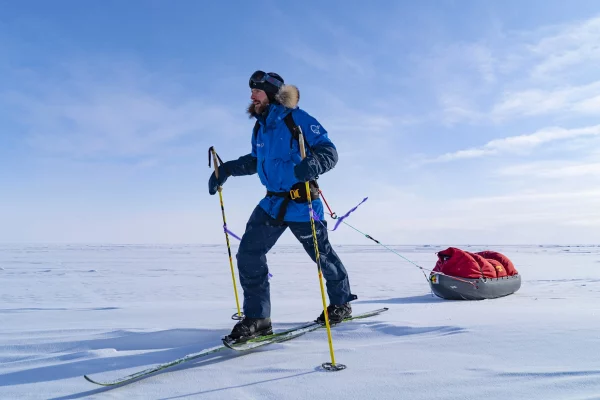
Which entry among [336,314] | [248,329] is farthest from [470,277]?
[248,329]

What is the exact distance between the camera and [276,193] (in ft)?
11.7

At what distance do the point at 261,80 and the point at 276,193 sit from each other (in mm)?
1067

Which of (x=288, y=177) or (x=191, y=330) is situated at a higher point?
(x=288, y=177)

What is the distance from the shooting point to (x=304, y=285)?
398 inches

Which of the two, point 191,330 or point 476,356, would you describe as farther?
point 191,330

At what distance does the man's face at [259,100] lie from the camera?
12.0ft

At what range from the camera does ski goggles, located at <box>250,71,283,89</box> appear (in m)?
3.63

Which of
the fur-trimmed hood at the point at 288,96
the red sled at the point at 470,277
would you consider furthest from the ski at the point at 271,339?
the red sled at the point at 470,277

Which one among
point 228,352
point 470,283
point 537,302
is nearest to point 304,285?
point 470,283

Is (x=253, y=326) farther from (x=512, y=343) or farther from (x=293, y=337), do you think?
(x=512, y=343)

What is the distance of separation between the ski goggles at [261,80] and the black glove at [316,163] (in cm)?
76

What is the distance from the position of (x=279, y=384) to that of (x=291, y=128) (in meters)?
2.07

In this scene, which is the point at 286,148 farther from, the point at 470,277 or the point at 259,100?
the point at 470,277

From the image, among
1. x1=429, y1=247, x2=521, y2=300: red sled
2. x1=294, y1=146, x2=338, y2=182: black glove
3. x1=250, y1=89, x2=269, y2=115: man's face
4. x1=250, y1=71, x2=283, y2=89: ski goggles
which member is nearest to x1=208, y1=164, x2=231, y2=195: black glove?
x1=250, y1=89, x2=269, y2=115: man's face
